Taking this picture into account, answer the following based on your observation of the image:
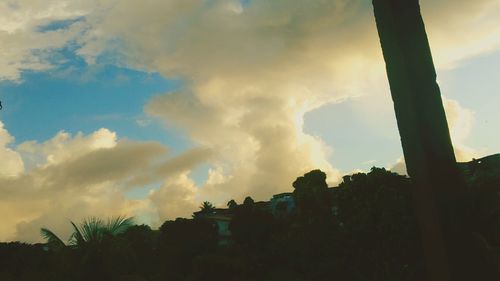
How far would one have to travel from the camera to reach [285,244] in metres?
38.8

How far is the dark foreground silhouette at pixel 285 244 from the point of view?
18.6 metres

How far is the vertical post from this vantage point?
2959 millimetres

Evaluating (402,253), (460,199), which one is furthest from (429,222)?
(402,253)

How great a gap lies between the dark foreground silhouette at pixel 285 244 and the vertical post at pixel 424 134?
10671mm

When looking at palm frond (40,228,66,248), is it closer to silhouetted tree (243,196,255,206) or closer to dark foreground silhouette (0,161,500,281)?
dark foreground silhouette (0,161,500,281)

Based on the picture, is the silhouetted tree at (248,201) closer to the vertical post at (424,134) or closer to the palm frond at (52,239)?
the palm frond at (52,239)

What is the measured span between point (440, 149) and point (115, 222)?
1775 cm

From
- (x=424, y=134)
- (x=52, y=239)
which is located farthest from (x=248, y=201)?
(x=424, y=134)

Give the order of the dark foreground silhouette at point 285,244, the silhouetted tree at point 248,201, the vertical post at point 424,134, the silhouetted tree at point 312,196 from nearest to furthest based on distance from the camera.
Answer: the vertical post at point 424,134, the dark foreground silhouette at point 285,244, the silhouetted tree at point 312,196, the silhouetted tree at point 248,201

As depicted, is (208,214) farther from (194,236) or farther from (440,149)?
(440,149)

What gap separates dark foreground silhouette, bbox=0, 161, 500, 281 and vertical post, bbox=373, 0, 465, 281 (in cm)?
1067

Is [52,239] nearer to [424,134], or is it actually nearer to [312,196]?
[424,134]

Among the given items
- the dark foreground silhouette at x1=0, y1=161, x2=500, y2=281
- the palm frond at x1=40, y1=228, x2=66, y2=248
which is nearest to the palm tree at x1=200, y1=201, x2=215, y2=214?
the dark foreground silhouette at x1=0, y1=161, x2=500, y2=281

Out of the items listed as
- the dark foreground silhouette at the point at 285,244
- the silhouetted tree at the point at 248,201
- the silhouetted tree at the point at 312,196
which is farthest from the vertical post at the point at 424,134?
the silhouetted tree at the point at 248,201
